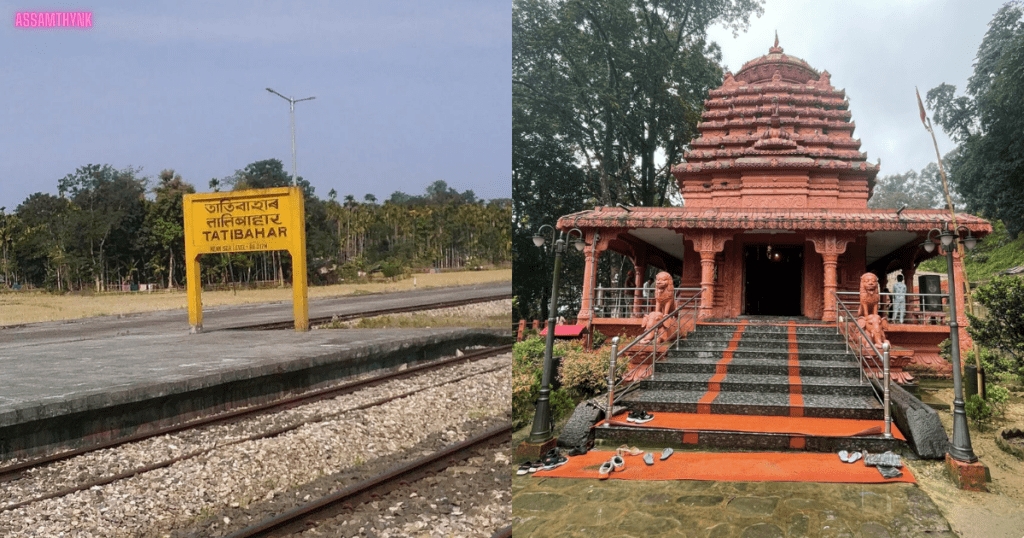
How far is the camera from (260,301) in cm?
2525

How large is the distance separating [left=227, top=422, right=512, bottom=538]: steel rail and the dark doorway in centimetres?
374

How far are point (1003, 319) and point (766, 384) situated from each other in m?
1.43

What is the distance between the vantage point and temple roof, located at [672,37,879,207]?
6.74 m

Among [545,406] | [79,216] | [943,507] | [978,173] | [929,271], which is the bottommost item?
[943,507]

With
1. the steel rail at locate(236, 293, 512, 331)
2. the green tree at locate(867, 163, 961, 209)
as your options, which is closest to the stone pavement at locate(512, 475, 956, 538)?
the green tree at locate(867, 163, 961, 209)

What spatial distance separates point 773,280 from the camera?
813cm

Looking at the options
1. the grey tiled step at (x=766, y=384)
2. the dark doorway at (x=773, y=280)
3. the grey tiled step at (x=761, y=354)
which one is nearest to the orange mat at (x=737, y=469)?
the grey tiled step at (x=766, y=384)

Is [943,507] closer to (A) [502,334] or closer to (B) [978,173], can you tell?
(B) [978,173]

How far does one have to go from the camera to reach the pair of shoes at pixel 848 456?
10.7 ft

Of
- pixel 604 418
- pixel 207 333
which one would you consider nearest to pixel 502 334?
pixel 207 333

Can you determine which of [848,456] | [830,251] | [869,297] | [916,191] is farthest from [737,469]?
[916,191]

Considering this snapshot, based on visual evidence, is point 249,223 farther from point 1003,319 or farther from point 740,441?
point 1003,319

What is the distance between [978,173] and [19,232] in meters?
36.5

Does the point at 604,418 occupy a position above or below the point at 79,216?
below
